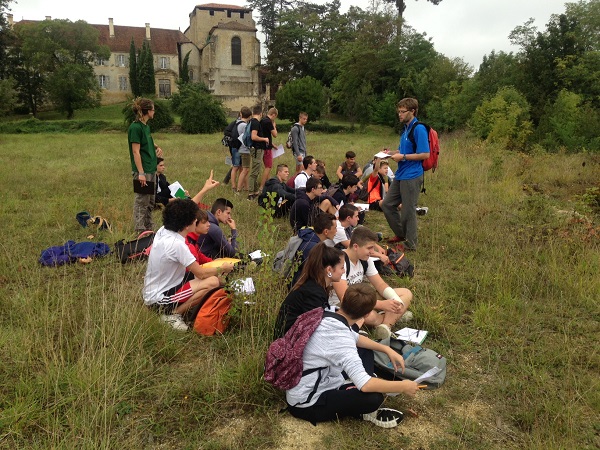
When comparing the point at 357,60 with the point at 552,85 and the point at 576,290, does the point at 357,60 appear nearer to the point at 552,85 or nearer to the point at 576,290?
the point at 552,85

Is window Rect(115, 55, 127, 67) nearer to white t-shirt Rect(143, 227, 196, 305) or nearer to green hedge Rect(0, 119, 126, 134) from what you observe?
Answer: green hedge Rect(0, 119, 126, 134)

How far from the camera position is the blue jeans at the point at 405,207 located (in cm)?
628

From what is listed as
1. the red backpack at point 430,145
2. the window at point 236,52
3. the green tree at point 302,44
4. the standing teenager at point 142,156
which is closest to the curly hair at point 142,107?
the standing teenager at point 142,156

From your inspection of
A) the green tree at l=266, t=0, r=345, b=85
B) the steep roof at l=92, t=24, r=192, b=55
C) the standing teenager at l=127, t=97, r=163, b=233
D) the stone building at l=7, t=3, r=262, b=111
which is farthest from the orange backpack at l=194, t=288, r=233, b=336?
the steep roof at l=92, t=24, r=192, b=55

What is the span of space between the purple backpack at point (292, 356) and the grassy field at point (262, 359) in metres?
0.27

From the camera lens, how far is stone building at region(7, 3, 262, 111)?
53.0 metres

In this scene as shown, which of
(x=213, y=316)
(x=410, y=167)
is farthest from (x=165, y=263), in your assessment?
(x=410, y=167)

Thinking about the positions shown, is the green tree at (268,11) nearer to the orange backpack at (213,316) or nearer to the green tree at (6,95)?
the green tree at (6,95)

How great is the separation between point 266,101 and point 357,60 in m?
16.2

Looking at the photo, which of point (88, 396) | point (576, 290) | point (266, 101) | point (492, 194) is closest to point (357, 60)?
point (266, 101)

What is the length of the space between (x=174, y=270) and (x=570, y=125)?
58.1ft

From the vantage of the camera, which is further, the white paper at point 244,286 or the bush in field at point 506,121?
the bush in field at point 506,121

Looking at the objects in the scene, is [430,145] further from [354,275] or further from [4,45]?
[4,45]

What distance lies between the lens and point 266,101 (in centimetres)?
5125
